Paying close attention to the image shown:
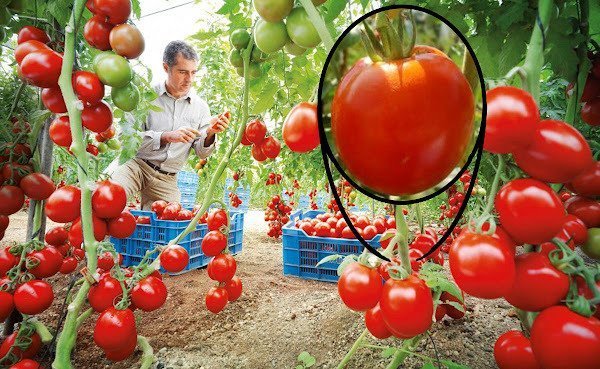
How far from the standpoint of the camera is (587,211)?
0.81m

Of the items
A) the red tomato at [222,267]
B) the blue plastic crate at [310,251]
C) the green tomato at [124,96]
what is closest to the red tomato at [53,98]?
the green tomato at [124,96]

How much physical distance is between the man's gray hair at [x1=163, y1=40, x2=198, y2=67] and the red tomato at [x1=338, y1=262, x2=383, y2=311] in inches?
118

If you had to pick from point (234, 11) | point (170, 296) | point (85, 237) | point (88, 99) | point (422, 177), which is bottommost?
point (170, 296)

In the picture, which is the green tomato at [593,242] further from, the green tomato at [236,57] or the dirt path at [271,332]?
the green tomato at [236,57]

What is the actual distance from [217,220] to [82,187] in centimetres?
73

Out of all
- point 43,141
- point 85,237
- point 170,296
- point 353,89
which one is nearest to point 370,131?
point 353,89

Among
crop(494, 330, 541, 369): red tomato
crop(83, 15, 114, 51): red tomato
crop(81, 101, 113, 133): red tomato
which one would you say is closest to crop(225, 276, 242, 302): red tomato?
crop(81, 101, 113, 133): red tomato

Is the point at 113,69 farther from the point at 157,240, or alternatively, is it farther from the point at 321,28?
the point at 157,240

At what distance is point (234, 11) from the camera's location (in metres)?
1.23

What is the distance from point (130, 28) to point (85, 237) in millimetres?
635

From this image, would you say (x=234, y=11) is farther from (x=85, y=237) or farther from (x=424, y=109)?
(x=424, y=109)

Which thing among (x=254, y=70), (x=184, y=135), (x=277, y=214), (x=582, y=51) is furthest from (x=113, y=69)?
(x=277, y=214)

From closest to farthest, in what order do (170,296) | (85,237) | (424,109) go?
1. (424,109)
2. (85,237)
3. (170,296)

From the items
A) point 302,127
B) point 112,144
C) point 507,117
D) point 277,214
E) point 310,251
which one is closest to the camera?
point 507,117
